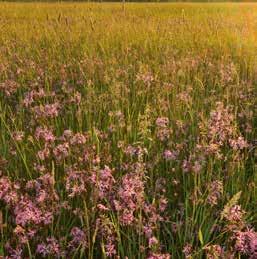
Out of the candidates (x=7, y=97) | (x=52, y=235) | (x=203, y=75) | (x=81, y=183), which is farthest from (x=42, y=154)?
(x=203, y=75)

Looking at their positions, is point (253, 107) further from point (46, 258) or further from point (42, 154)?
point (46, 258)

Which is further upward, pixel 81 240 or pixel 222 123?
pixel 222 123

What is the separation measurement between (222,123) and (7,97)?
8.30ft

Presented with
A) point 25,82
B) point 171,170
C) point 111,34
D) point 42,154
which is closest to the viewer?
point 42,154

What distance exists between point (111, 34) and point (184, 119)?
491 cm

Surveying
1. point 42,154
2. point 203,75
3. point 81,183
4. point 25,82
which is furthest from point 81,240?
point 203,75

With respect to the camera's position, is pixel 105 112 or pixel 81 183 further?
pixel 105 112

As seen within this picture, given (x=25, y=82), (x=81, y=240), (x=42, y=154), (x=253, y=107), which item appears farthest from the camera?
(x=25, y=82)

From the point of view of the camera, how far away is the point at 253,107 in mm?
4246

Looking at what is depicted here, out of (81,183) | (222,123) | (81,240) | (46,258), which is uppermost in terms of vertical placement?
(222,123)

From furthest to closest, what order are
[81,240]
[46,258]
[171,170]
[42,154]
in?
[171,170]
[42,154]
[46,258]
[81,240]

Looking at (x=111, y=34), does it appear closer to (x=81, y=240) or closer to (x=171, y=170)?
(x=171, y=170)

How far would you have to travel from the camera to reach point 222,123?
8.64 ft

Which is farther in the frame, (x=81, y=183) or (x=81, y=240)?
(x=81, y=183)
